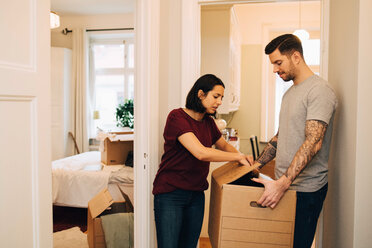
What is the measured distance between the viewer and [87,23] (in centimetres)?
583

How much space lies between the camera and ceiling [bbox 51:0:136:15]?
5078 millimetres

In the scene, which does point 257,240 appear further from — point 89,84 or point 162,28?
point 89,84

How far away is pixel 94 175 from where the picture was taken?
3598 mm

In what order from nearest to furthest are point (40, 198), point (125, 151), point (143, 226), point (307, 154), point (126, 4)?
point (40, 198)
point (307, 154)
point (143, 226)
point (125, 151)
point (126, 4)

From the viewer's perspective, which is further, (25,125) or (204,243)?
(204,243)

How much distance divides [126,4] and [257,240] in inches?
179

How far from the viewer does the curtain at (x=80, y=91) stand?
18.9ft

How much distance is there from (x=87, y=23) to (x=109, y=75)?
3.29 feet

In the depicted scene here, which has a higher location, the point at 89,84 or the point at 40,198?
the point at 89,84

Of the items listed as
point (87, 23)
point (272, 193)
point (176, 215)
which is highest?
point (87, 23)

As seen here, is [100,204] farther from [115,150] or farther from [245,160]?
[245,160]

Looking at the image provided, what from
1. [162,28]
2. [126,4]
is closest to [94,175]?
[162,28]

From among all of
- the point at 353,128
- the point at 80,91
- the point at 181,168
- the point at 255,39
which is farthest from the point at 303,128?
the point at 80,91

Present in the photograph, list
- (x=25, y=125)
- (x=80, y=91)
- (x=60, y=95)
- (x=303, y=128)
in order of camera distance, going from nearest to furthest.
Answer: (x=25, y=125) < (x=303, y=128) < (x=60, y=95) < (x=80, y=91)
